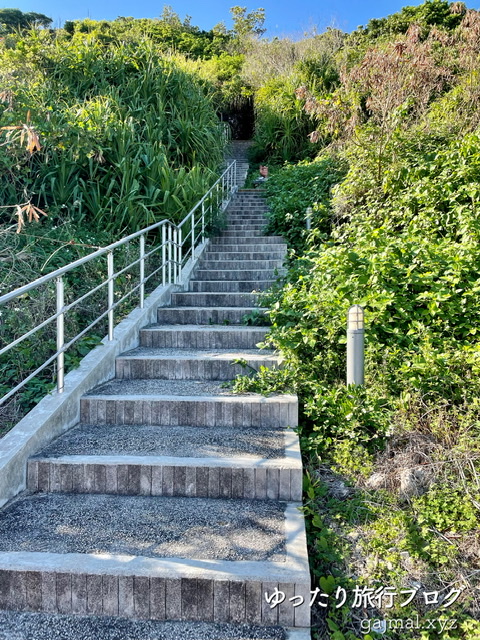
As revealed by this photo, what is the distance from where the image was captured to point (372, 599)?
2041mm

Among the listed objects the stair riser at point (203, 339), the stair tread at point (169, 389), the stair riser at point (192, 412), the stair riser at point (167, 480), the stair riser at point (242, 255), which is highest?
the stair riser at point (242, 255)

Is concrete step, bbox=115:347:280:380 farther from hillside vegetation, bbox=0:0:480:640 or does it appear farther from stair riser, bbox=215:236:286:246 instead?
stair riser, bbox=215:236:286:246

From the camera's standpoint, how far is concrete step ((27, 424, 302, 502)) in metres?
2.68

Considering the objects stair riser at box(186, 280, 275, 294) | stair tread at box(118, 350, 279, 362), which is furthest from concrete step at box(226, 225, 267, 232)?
stair tread at box(118, 350, 279, 362)

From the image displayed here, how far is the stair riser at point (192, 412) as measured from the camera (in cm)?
331

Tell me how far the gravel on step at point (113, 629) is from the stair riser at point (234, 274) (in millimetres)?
4629

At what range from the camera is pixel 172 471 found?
8.91 ft

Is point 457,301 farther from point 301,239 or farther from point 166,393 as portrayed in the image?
point 301,239

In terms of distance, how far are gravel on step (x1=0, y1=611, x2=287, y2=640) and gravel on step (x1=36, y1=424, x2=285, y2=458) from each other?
3.13ft

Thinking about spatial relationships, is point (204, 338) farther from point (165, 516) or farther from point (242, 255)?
point (242, 255)

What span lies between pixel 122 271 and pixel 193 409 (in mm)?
1347

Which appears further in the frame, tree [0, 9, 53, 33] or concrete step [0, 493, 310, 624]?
tree [0, 9, 53, 33]

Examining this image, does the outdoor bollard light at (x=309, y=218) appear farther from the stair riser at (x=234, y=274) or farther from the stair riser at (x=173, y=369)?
the stair riser at (x=173, y=369)

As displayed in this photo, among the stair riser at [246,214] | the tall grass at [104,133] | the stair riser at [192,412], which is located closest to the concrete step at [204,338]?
the stair riser at [192,412]
